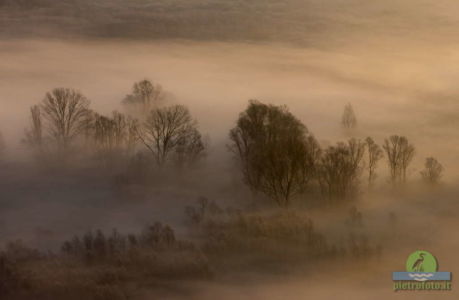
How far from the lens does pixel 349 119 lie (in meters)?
76.1

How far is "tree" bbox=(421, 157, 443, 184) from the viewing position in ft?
177

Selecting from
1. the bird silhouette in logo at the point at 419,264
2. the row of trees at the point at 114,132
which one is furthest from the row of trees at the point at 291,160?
the bird silhouette in logo at the point at 419,264

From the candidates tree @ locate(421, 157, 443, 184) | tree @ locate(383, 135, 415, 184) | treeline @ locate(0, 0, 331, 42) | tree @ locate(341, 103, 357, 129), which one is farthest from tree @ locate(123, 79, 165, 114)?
treeline @ locate(0, 0, 331, 42)

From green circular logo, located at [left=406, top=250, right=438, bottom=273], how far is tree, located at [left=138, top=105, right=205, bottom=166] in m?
17.9

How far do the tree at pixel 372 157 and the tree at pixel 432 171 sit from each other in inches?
135

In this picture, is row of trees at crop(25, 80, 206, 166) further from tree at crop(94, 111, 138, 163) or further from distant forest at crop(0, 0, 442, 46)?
distant forest at crop(0, 0, 442, 46)

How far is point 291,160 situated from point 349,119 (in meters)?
32.3

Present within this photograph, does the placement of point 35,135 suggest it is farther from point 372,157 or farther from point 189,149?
point 372,157

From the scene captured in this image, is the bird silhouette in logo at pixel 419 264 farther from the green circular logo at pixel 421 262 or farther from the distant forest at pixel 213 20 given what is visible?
the distant forest at pixel 213 20

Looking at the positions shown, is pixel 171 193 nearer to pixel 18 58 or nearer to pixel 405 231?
pixel 405 231

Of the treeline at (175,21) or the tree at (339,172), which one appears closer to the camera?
the tree at (339,172)

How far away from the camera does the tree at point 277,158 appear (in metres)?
45.3

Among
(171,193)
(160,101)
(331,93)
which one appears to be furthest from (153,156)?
(331,93)

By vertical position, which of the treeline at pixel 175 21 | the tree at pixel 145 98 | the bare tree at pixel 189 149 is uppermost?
the treeline at pixel 175 21
